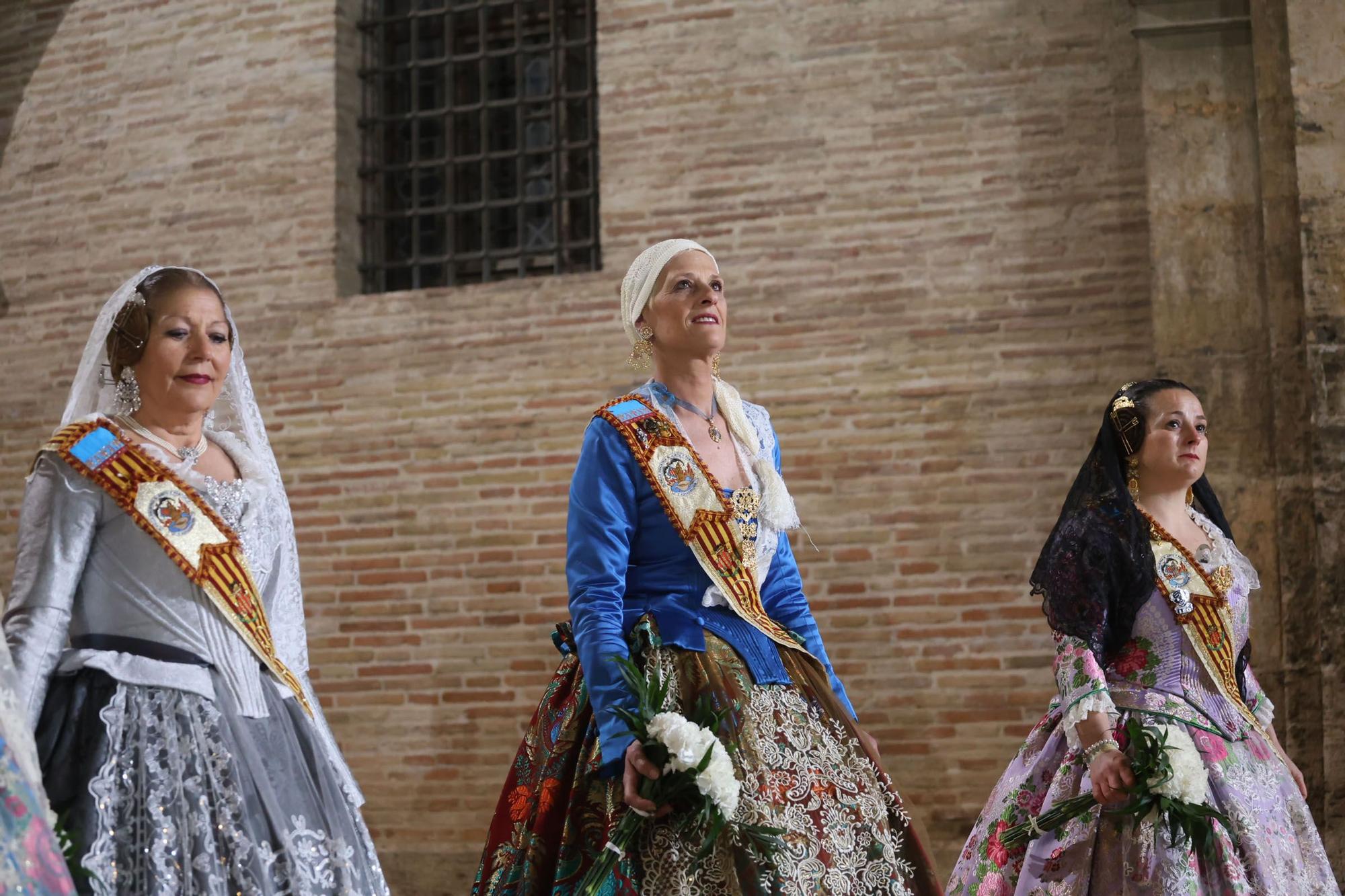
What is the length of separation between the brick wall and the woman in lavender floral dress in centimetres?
230

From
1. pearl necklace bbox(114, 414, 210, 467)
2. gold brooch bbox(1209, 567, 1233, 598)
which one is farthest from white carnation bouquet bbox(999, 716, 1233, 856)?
pearl necklace bbox(114, 414, 210, 467)

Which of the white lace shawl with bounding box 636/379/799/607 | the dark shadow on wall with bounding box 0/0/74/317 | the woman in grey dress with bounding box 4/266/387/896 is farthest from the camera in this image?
the dark shadow on wall with bounding box 0/0/74/317

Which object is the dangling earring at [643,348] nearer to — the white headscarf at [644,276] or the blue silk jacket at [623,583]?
the white headscarf at [644,276]

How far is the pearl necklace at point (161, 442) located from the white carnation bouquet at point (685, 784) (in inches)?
36.7

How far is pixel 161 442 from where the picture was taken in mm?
2902

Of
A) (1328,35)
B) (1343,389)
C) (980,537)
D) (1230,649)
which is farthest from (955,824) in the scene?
(1328,35)

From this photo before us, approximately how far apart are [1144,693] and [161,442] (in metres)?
2.24

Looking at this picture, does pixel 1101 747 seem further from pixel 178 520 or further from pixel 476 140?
pixel 476 140

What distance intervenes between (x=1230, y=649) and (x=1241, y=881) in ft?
1.89

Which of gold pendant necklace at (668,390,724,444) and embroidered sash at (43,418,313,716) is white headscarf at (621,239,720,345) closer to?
gold pendant necklace at (668,390,724,444)

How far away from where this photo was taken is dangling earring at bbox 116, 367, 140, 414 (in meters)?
2.93

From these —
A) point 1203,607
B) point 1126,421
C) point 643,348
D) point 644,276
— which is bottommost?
point 1203,607

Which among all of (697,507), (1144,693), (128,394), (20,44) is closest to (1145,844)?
(1144,693)

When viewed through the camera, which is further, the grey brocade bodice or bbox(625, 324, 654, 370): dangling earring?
bbox(625, 324, 654, 370): dangling earring
